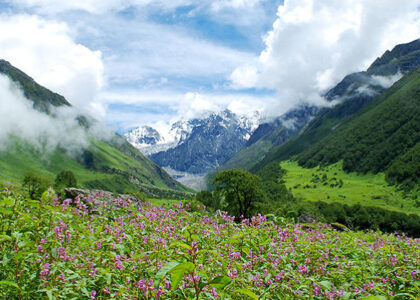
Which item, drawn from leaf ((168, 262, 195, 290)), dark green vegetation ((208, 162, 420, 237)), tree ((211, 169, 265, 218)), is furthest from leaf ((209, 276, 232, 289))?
tree ((211, 169, 265, 218))

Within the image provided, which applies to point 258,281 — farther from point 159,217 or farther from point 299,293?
point 159,217

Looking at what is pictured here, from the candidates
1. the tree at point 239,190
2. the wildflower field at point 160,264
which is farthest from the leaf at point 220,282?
the tree at point 239,190

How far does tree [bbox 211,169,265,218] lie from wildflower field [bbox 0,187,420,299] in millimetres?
59670

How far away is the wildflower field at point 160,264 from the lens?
16.8 feet

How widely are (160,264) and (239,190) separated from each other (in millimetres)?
66957

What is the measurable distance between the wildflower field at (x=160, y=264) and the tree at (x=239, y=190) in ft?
196

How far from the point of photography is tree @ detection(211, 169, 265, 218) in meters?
70.9

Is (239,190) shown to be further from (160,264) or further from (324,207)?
(324,207)

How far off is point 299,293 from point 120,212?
8064mm

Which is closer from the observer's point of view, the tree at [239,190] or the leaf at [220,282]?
the leaf at [220,282]

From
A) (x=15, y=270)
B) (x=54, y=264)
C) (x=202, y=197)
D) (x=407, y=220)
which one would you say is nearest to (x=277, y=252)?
(x=54, y=264)

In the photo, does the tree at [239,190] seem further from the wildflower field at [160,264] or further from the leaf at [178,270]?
the leaf at [178,270]

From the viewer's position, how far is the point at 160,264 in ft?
20.2

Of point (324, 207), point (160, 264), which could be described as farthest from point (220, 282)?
point (324, 207)
